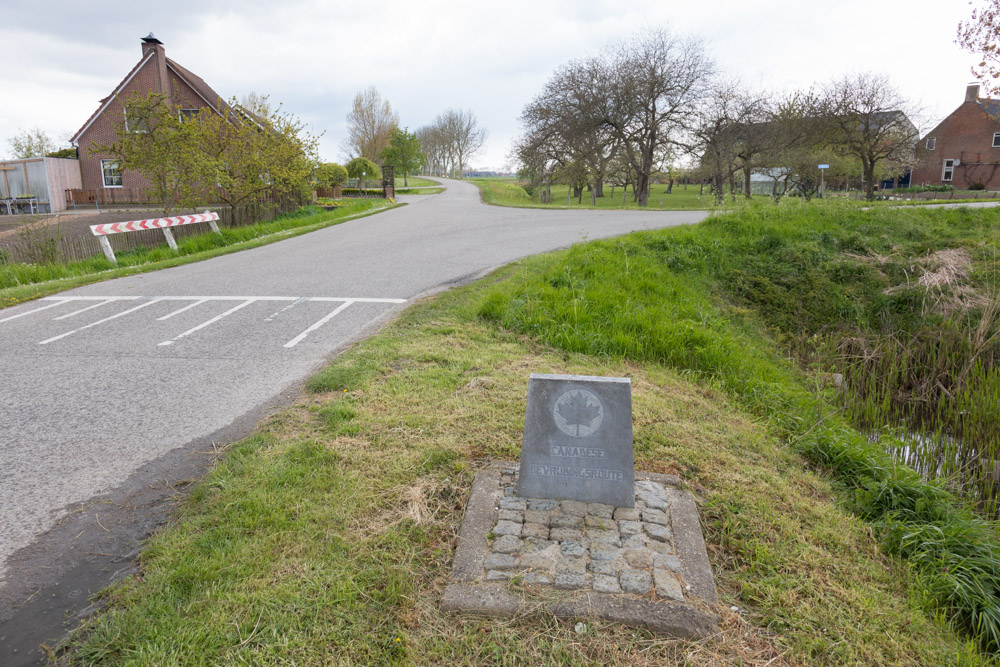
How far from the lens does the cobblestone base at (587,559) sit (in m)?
2.69

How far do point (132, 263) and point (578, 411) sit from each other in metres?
12.8

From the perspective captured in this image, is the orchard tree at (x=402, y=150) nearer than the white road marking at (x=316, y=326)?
No

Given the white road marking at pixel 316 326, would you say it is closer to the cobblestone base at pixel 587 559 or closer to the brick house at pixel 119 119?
the cobblestone base at pixel 587 559

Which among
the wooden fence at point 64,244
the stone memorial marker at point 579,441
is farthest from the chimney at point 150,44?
the stone memorial marker at point 579,441

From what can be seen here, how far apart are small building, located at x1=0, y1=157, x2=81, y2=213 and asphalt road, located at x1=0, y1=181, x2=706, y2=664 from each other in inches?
1066

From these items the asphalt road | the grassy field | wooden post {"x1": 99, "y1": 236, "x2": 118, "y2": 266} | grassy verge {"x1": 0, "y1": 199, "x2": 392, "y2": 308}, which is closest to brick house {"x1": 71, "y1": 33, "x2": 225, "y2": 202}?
grassy verge {"x1": 0, "y1": 199, "x2": 392, "y2": 308}

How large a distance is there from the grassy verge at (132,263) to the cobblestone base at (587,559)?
9.26 meters

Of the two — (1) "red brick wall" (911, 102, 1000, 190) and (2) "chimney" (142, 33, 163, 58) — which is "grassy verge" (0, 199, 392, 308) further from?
(1) "red brick wall" (911, 102, 1000, 190)

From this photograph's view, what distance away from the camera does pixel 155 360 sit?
19.9 feet

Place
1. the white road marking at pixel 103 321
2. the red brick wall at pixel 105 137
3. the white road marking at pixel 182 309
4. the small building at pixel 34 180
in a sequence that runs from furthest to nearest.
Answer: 1. the red brick wall at pixel 105 137
2. the small building at pixel 34 180
3. the white road marking at pixel 182 309
4. the white road marking at pixel 103 321

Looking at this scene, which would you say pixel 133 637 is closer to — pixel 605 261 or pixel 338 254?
pixel 605 261

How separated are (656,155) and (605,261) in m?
33.6

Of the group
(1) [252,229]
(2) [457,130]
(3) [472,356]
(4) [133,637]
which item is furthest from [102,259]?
(2) [457,130]

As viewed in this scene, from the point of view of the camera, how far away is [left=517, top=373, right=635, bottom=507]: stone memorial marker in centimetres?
349
